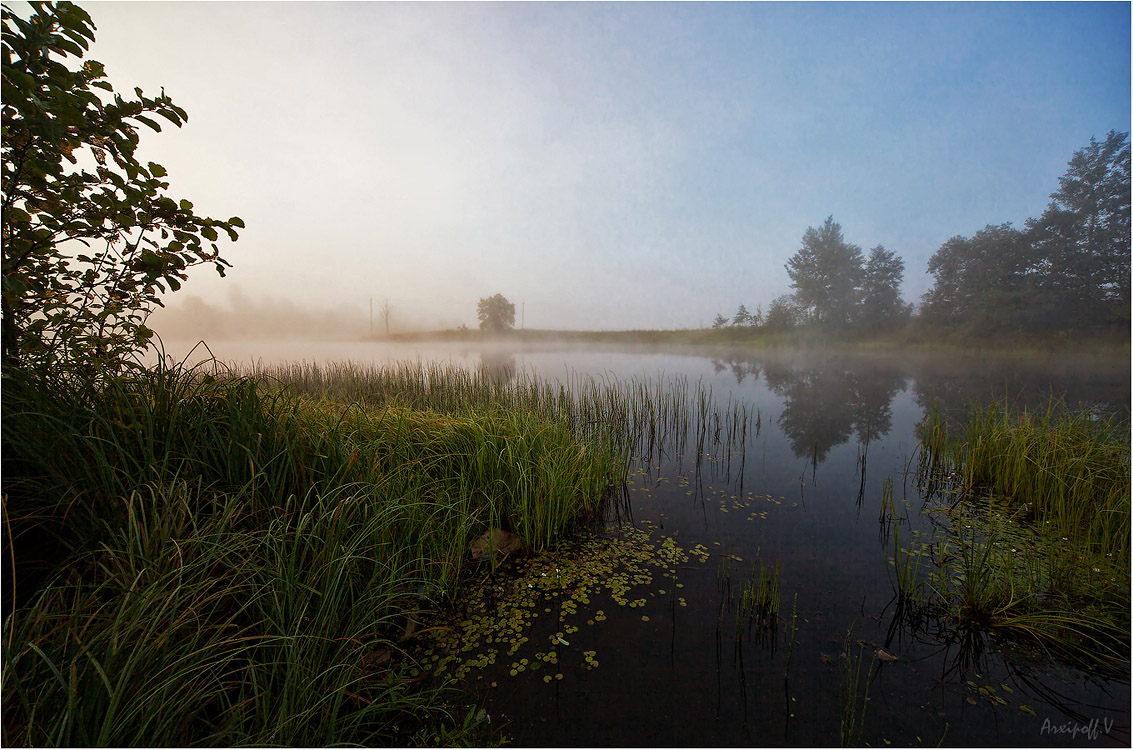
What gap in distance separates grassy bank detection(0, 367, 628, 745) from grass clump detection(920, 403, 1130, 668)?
3.28m

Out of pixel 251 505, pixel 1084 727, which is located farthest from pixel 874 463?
pixel 251 505

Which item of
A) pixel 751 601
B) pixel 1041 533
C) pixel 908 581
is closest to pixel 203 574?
pixel 751 601

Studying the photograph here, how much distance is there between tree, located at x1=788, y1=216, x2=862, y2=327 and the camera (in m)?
35.9

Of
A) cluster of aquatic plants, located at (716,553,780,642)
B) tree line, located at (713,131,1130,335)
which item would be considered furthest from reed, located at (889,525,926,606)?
tree line, located at (713,131,1130,335)

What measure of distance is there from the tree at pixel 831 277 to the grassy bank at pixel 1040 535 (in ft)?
119

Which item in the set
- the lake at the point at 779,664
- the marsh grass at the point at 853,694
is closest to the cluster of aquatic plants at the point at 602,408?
the lake at the point at 779,664

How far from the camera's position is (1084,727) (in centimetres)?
181

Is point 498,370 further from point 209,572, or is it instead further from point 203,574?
point 203,574

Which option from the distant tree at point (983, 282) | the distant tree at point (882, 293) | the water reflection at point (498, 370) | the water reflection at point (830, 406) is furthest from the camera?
the distant tree at point (882, 293)

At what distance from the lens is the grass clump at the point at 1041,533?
2.32 metres

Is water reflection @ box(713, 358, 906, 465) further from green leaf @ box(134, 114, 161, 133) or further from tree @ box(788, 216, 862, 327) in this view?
tree @ box(788, 216, 862, 327)

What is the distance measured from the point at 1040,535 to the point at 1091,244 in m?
33.6

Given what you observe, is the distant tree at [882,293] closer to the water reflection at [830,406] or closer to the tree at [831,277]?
the tree at [831,277]

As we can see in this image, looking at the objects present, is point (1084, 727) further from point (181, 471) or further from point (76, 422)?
point (76, 422)
